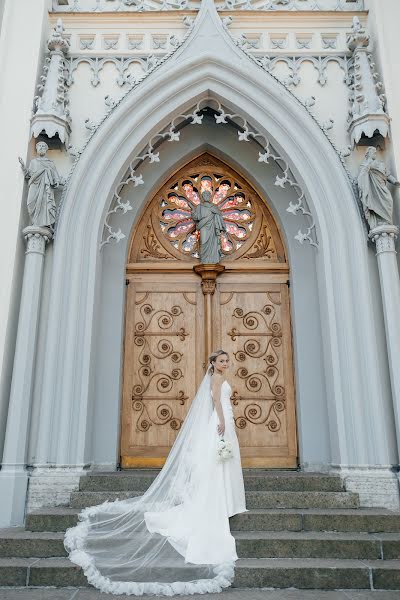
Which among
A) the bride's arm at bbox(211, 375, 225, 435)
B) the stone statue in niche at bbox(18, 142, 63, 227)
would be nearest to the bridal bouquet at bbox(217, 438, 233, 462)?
the bride's arm at bbox(211, 375, 225, 435)

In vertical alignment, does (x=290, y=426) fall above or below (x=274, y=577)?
above

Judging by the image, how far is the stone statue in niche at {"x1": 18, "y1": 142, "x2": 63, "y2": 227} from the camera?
6.01 metres

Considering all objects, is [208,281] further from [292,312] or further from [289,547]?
[289,547]

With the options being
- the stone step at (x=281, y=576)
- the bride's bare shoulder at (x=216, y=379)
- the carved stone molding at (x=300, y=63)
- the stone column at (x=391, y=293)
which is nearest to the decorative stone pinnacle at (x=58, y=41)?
the carved stone molding at (x=300, y=63)

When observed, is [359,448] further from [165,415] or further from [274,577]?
[165,415]

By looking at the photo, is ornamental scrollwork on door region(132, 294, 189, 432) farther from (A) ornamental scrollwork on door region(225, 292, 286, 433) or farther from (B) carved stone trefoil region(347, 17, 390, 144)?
(B) carved stone trefoil region(347, 17, 390, 144)

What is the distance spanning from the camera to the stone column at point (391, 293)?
5.62 metres

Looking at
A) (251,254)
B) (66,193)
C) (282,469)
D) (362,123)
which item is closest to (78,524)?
(282,469)

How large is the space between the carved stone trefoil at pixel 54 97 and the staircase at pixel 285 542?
4325 millimetres

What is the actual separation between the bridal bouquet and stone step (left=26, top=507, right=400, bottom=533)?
566 millimetres

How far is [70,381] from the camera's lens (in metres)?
5.73

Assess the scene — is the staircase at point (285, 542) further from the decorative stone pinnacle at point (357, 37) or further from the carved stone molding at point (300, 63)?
the decorative stone pinnacle at point (357, 37)

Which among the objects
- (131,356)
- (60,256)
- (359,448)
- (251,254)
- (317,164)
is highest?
(317,164)

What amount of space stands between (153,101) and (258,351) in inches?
142
